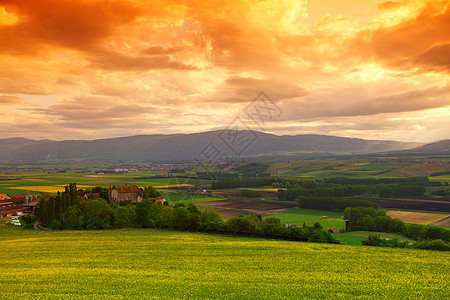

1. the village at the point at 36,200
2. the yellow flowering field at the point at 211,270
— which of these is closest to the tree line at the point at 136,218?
the yellow flowering field at the point at 211,270

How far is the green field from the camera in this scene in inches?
3753

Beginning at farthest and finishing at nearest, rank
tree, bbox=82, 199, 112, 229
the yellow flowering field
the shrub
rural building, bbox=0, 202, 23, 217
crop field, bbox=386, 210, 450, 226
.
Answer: rural building, bbox=0, 202, 23, 217 → crop field, bbox=386, 210, 450, 226 → tree, bbox=82, 199, 112, 229 → the shrub → the yellow flowering field

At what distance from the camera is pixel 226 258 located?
155 feet

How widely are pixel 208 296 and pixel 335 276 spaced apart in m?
16.9

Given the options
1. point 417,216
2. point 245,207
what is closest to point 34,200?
point 245,207

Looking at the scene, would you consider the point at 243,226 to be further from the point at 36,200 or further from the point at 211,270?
the point at 36,200

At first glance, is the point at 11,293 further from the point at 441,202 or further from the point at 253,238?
the point at 441,202

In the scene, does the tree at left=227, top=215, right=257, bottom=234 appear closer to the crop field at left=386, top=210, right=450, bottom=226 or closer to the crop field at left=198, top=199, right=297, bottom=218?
the crop field at left=198, top=199, right=297, bottom=218

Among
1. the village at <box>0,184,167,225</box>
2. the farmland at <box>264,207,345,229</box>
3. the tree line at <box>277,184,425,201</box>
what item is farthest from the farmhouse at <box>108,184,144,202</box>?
the tree line at <box>277,184,425,201</box>

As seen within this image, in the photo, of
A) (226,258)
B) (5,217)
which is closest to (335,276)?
(226,258)

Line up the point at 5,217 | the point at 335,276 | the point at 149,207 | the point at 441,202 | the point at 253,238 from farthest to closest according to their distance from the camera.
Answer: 1. the point at 441,202
2. the point at 5,217
3. the point at 149,207
4. the point at 253,238
5. the point at 335,276

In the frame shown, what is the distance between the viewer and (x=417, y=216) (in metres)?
103

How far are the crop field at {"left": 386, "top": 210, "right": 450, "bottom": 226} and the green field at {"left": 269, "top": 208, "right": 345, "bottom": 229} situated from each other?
18.5 metres

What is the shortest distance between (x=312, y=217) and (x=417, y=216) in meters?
33.8
